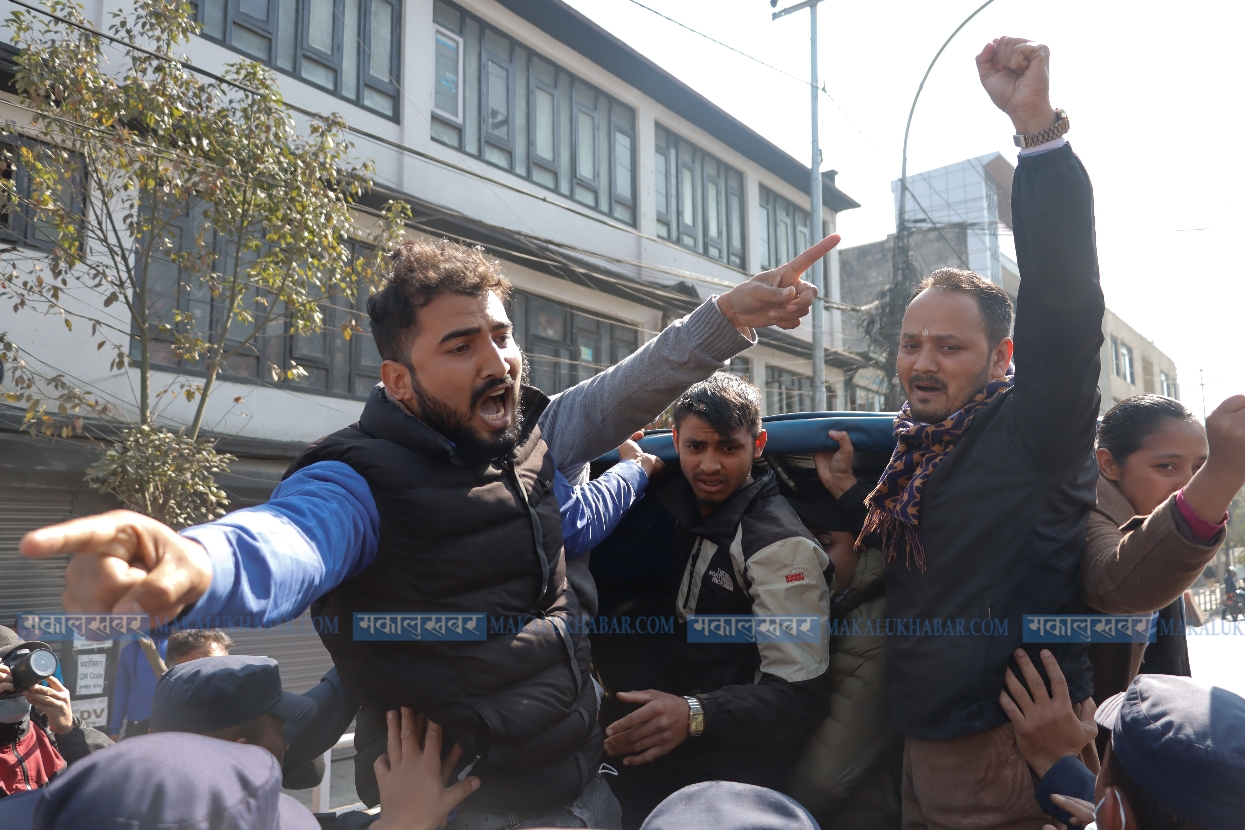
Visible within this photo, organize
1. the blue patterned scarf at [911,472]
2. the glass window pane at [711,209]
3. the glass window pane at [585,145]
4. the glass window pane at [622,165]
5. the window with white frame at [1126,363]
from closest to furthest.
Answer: the blue patterned scarf at [911,472] < the glass window pane at [585,145] < the glass window pane at [622,165] < the glass window pane at [711,209] < the window with white frame at [1126,363]

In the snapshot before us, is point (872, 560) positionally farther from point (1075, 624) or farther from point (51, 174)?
point (51, 174)

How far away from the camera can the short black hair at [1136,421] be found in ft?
8.21

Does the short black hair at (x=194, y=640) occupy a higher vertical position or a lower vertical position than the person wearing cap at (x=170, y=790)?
lower

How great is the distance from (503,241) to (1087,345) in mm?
11328

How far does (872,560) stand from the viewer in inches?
104

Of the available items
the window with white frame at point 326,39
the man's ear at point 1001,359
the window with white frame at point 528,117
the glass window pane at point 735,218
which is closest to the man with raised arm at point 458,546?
the man's ear at point 1001,359

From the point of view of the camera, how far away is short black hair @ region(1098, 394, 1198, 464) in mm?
2504

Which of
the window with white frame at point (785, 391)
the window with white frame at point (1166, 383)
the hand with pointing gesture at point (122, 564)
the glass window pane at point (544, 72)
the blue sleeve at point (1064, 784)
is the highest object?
the glass window pane at point (544, 72)

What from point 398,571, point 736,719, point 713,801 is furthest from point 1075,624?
point 398,571

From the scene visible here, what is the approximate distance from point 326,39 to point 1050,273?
11061 mm

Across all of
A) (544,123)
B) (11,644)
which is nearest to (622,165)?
(544,123)

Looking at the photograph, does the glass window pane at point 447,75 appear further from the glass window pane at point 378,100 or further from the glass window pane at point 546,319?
the glass window pane at point 546,319

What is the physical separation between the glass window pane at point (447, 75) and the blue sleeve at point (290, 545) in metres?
11.6

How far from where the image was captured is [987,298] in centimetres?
231
